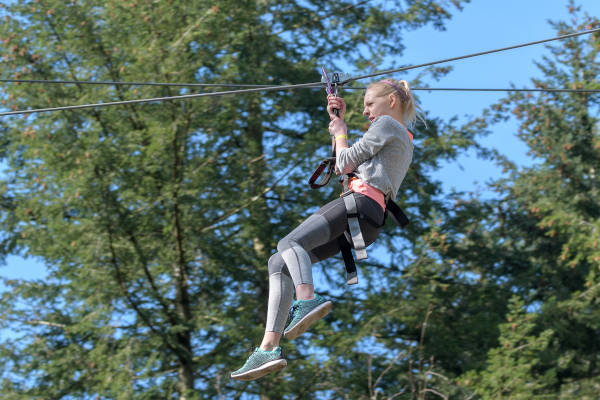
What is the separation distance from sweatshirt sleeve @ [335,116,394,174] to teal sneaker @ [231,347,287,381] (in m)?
0.93

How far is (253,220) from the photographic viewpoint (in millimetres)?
10750

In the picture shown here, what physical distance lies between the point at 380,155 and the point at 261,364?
114 cm

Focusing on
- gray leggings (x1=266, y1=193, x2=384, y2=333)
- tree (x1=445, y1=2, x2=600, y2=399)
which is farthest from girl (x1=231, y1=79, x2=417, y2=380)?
tree (x1=445, y1=2, x2=600, y2=399)

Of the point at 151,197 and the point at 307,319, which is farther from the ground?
the point at 151,197

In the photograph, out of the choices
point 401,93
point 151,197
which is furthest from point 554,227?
point 401,93

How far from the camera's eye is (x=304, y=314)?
12.8 ft

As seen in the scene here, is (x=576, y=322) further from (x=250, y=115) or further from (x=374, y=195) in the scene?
(x=374, y=195)

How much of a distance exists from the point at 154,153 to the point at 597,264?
21.3 ft

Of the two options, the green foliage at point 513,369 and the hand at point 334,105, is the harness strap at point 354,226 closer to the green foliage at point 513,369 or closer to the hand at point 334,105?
the hand at point 334,105

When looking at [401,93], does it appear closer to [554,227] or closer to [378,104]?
[378,104]

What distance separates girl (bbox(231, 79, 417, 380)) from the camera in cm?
391

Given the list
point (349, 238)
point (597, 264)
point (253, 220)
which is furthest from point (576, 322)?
point (349, 238)

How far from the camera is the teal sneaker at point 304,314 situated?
3883 mm

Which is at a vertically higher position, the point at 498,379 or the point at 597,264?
the point at 597,264
